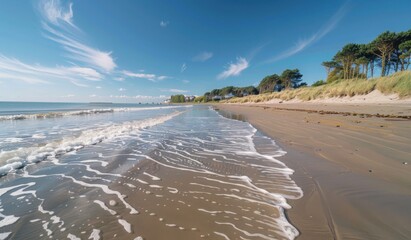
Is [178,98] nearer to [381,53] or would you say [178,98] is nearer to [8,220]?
[381,53]

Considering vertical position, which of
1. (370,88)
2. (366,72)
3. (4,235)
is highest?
(366,72)

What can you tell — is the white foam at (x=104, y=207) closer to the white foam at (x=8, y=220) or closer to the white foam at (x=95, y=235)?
the white foam at (x=95, y=235)

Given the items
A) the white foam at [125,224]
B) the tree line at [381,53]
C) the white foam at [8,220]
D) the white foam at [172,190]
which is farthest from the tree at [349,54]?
the white foam at [8,220]

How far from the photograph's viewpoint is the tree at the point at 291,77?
66125mm

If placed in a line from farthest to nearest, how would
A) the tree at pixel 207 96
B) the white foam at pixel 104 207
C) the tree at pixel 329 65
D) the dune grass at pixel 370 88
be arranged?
the tree at pixel 207 96 < the tree at pixel 329 65 < the dune grass at pixel 370 88 < the white foam at pixel 104 207

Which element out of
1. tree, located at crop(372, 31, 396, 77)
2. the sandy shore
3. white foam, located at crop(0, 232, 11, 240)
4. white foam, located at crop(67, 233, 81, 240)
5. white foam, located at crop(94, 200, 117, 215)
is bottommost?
white foam, located at crop(0, 232, 11, 240)

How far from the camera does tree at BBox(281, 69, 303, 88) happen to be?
6612cm

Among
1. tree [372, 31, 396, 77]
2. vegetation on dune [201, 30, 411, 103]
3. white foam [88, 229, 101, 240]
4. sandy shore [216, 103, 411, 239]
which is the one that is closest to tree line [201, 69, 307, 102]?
vegetation on dune [201, 30, 411, 103]

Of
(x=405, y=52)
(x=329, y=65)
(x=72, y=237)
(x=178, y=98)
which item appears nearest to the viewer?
(x=72, y=237)

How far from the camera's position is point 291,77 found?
6744 cm

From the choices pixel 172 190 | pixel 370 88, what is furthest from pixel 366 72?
pixel 172 190

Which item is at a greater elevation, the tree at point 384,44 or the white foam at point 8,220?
the tree at point 384,44

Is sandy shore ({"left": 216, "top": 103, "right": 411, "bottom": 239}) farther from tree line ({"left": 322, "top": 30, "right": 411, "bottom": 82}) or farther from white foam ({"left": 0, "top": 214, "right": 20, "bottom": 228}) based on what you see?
tree line ({"left": 322, "top": 30, "right": 411, "bottom": 82})

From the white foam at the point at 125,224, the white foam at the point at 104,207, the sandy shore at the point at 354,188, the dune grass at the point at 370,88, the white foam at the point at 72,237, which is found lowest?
the white foam at the point at 72,237
